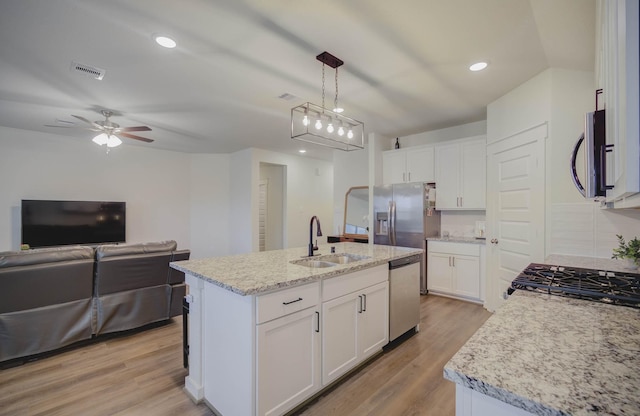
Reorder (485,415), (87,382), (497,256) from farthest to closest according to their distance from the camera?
1. (497,256)
2. (87,382)
3. (485,415)

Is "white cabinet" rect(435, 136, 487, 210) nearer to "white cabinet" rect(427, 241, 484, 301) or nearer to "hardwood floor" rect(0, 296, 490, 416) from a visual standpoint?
"white cabinet" rect(427, 241, 484, 301)

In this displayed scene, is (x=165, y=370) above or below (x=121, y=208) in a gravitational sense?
below

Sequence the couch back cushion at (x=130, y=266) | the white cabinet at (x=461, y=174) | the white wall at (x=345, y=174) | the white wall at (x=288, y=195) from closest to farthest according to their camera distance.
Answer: the couch back cushion at (x=130, y=266), the white cabinet at (x=461, y=174), the white wall at (x=345, y=174), the white wall at (x=288, y=195)

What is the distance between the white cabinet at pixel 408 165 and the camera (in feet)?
15.2

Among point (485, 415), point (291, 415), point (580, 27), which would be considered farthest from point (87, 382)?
point (580, 27)

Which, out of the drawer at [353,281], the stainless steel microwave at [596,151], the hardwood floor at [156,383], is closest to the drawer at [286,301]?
the drawer at [353,281]

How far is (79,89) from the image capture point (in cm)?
315

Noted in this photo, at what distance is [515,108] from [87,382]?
191 inches

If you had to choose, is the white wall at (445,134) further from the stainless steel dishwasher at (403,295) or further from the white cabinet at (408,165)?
the stainless steel dishwasher at (403,295)

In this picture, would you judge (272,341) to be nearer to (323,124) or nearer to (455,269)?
(323,124)

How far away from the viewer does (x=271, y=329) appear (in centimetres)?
164

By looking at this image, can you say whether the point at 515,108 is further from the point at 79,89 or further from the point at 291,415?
the point at 79,89

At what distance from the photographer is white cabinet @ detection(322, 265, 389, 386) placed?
202 centimetres

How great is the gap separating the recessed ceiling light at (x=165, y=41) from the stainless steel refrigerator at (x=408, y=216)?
3557 millimetres
